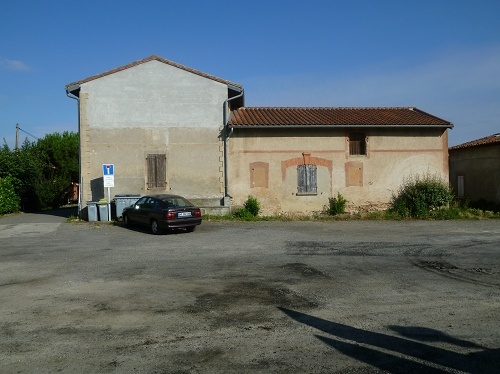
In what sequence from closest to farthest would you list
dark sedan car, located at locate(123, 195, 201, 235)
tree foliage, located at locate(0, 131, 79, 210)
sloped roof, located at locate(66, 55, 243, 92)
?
dark sedan car, located at locate(123, 195, 201, 235) < sloped roof, located at locate(66, 55, 243, 92) < tree foliage, located at locate(0, 131, 79, 210)

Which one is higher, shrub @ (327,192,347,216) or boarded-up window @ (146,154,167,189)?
boarded-up window @ (146,154,167,189)

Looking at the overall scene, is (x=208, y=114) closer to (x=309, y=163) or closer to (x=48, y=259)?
(x=309, y=163)

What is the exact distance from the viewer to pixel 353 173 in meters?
21.0

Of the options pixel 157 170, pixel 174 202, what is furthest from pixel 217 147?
pixel 174 202

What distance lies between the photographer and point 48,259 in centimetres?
1074

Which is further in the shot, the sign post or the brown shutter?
the brown shutter

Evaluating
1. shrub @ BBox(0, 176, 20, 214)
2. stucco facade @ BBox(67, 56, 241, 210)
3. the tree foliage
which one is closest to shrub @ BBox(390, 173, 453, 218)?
stucco facade @ BBox(67, 56, 241, 210)

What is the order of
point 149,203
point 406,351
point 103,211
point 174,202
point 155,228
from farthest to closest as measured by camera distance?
point 103,211 → point 149,203 → point 174,202 → point 155,228 → point 406,351

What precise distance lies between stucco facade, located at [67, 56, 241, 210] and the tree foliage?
10199 mm

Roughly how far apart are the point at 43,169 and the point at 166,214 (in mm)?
22164

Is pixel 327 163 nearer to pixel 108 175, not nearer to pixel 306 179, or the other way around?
pixel 306 179

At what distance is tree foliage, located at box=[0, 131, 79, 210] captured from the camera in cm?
2778

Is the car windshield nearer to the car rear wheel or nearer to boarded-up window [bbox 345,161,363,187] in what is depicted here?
the car rear wheel

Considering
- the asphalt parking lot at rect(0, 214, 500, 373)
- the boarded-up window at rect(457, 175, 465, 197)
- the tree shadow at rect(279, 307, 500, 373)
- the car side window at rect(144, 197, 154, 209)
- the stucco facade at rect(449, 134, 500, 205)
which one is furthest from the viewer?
the boarded-up window at rect(457, 175, 465, 197)
